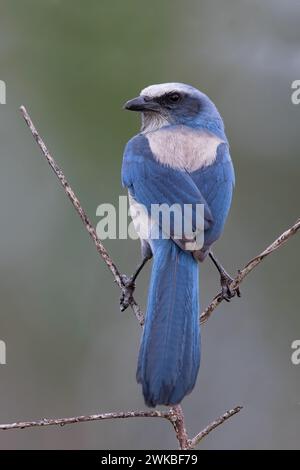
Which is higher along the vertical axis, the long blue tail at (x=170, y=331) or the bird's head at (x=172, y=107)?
the bird's head at (x=172, y=107)

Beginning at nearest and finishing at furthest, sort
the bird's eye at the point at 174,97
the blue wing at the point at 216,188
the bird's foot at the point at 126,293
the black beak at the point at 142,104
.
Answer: the blue wing at the point at 216,188 < the bird's foot at the point at 126,293 < the black beak at the point at 142,104 < the bird's eye at the point at 174,97

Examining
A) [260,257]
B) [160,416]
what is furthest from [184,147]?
[160,416]

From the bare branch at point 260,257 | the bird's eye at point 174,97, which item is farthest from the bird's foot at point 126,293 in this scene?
the bird's eye at point 174,97

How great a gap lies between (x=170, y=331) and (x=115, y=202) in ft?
9.16

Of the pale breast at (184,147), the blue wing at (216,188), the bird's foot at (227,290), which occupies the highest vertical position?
the pale breast at (184,147)

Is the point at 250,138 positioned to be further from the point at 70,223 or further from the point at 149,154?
the point at 149,154

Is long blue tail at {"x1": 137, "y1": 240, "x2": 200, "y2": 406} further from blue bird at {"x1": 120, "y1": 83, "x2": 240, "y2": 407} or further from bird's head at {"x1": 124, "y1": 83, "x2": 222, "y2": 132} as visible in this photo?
bird's head at {"x1": 124, "y1": 83, "x2": 222, "y2": 132}

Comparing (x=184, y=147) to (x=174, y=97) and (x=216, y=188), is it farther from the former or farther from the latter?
(x=174, y=97)

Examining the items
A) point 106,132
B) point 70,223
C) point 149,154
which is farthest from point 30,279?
point 149,154

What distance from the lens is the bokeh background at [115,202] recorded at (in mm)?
6277

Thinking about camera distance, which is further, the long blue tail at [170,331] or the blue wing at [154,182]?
the blue wing at [154,182]

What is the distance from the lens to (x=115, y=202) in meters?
6.45

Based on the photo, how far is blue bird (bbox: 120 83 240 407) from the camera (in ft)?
11.9

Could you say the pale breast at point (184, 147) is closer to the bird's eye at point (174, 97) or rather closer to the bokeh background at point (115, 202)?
the bird's eye at point (174, 97)
